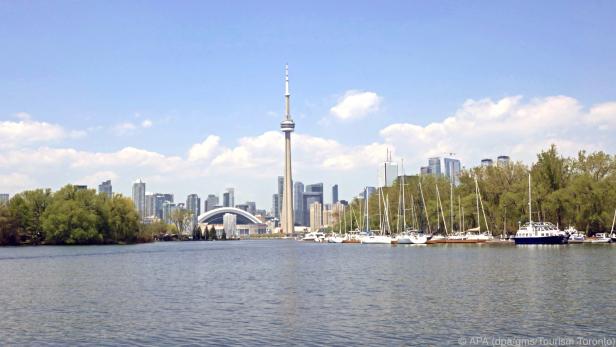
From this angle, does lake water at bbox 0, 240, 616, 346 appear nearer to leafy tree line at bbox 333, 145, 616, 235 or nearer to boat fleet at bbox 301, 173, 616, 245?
boat fleet at bbox 301, 173, 616, 245

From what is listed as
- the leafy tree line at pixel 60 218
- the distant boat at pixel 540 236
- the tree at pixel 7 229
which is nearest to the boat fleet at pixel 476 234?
the distant boat at pixel 540 236

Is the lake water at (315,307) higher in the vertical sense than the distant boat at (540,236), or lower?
lower

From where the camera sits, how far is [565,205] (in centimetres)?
11969

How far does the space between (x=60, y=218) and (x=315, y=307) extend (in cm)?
12683

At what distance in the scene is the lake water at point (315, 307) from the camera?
29.7m

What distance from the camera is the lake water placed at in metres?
29.7

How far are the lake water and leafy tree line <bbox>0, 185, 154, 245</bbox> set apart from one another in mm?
95182

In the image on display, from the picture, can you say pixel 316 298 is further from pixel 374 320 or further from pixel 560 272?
pixel 560 272

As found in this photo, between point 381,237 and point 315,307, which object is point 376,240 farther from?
point 315,307

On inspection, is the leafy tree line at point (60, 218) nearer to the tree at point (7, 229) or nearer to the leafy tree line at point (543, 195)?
the tree at point (7, 229)

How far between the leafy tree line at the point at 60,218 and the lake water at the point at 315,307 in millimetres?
95182

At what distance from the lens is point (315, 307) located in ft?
125

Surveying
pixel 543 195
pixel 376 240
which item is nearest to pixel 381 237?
pixel 376 240

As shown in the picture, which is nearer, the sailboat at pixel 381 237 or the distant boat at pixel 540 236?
the distant boat at pixel 540 236
